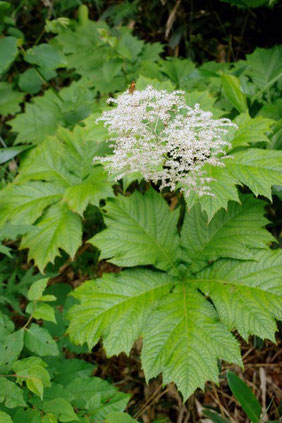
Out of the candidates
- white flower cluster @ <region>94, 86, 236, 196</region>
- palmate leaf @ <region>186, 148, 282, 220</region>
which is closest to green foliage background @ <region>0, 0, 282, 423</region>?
palmate leaf @ <region>186, 148, 282, 220</region>

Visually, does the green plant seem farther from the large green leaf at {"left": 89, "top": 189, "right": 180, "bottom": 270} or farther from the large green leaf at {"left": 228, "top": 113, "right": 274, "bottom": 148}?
the large green leaf at {"left": 228, "top": 113, "right": 274, "bottom": 148}

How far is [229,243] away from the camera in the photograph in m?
1.81

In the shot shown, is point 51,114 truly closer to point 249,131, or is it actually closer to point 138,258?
point 138,258

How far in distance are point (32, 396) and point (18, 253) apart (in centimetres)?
193

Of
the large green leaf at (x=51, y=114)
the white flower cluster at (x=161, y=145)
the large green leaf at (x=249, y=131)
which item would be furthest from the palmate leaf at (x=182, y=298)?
the large green leaf at (x=51, y=114)

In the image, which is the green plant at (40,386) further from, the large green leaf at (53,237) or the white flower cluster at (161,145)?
the white flower cluster at (161,145)

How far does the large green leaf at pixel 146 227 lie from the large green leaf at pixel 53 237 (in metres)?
0.24

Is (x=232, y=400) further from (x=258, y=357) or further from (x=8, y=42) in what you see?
(x=8, y=42)

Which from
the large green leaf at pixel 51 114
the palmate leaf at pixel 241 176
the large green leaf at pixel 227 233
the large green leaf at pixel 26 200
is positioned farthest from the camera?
the large green leaf at pixel 51 114

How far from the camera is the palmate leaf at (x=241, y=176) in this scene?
5.06 ft

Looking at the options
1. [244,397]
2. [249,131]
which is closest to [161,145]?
[249,131]

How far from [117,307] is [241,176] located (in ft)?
2.77

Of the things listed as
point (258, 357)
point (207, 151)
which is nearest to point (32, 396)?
point (207, 151)

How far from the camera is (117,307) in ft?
5.71
